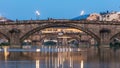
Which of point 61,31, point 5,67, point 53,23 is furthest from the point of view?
point 61,31

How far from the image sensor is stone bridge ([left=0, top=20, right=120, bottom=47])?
10712cm

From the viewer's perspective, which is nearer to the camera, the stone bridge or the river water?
the river water

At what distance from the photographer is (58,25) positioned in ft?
352

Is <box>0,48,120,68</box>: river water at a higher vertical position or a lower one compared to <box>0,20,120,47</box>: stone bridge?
lower

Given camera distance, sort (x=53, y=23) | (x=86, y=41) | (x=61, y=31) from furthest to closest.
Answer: (x=61, y=31) → (x=86, y=41) → (x=53, y=23)

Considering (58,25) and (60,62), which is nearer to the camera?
(60,62)

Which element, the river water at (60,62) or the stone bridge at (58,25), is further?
the stone bridge at (58,25)

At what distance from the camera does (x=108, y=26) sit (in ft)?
356

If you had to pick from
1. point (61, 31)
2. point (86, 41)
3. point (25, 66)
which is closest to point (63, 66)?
point (25, 66)

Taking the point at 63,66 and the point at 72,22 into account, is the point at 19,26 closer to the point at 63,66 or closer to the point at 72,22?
the point at 72,22

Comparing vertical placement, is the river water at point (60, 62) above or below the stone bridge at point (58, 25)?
below

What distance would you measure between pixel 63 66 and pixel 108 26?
5770 cm

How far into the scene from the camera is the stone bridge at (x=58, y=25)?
351ft

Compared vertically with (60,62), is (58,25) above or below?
above
